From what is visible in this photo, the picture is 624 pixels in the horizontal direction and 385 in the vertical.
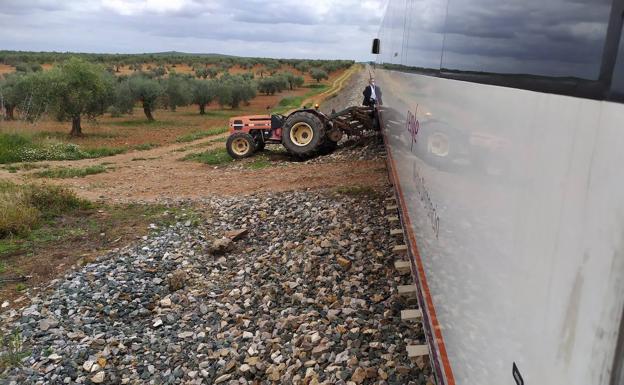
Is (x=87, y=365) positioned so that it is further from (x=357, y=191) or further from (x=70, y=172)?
(x=70, y=172)

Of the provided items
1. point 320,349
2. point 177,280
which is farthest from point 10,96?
point 320,349

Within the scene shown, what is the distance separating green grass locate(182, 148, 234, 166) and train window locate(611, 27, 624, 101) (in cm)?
1411

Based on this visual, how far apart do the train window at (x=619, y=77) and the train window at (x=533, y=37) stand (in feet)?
0.31

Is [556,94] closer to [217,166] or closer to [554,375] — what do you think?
[554,375]

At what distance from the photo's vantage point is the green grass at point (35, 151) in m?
16.5

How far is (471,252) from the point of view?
2.12 meters

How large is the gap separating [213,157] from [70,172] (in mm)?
4137

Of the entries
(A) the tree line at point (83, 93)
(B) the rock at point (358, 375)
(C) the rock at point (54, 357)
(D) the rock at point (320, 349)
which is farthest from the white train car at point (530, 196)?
(A) the tree line at point (83, 93)

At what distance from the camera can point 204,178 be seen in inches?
501

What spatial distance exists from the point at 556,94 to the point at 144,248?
6.84 metres

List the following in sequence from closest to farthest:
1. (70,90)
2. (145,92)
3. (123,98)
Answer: (70,90) < (123,98) < (145,92)

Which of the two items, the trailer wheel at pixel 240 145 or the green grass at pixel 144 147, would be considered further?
the green grass at pixel 144 147

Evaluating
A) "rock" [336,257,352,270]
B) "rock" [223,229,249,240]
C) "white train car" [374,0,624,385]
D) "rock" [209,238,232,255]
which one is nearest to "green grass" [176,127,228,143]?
"rock" [223,229,249,240]

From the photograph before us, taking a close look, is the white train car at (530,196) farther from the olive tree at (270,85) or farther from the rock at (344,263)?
the olive tree at (270,85)
